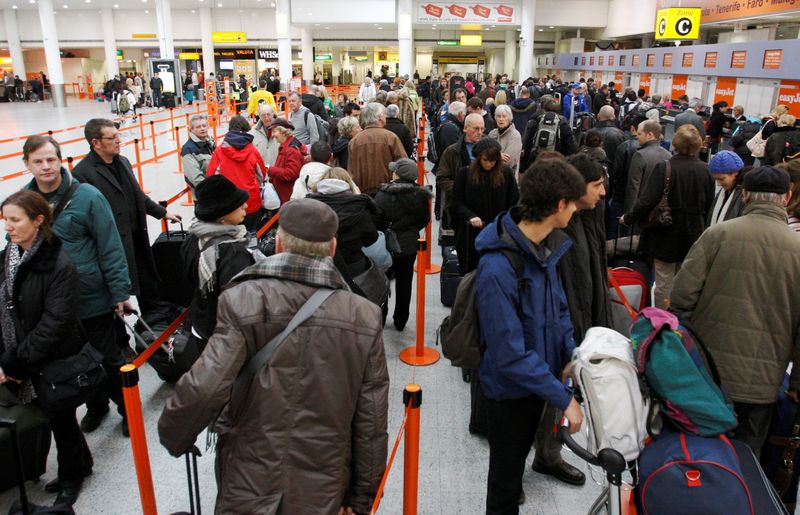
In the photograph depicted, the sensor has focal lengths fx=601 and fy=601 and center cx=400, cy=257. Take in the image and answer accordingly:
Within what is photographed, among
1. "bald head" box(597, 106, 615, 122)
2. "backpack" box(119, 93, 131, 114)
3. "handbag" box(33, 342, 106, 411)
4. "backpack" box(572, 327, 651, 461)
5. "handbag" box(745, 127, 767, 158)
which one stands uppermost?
"bald head" box(597, 106, 615, 122)

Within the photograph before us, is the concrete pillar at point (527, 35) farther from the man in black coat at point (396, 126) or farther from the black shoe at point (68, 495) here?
the black shoe at point (68, 495)

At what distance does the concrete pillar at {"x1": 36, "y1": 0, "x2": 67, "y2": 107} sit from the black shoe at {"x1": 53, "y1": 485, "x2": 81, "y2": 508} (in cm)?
3114

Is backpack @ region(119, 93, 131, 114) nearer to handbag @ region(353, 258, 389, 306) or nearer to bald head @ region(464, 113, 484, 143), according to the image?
bald head @ region(464, 113, 484, 143)

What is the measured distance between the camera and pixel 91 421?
13.1 ft

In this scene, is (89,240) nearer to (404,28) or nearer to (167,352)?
(167,352)

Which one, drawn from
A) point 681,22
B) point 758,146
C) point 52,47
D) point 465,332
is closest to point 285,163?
point 465,332

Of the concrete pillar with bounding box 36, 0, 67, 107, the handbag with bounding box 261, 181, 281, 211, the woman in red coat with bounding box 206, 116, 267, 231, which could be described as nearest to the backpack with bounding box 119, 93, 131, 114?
the concrete pillar with bounding box 36, 0, 67, 107

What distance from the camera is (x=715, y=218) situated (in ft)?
14.3

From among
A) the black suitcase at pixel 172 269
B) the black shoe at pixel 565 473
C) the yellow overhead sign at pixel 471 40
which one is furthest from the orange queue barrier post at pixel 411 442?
the yellow overhead sign at pixel 471 40

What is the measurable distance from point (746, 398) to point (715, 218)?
Answer: 185 centimetres

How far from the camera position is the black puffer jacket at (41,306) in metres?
3.03

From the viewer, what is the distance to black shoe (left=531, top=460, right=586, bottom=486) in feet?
11.4

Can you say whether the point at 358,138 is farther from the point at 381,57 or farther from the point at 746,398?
the point at 381,57

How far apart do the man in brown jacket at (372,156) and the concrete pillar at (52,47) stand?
28523mm
